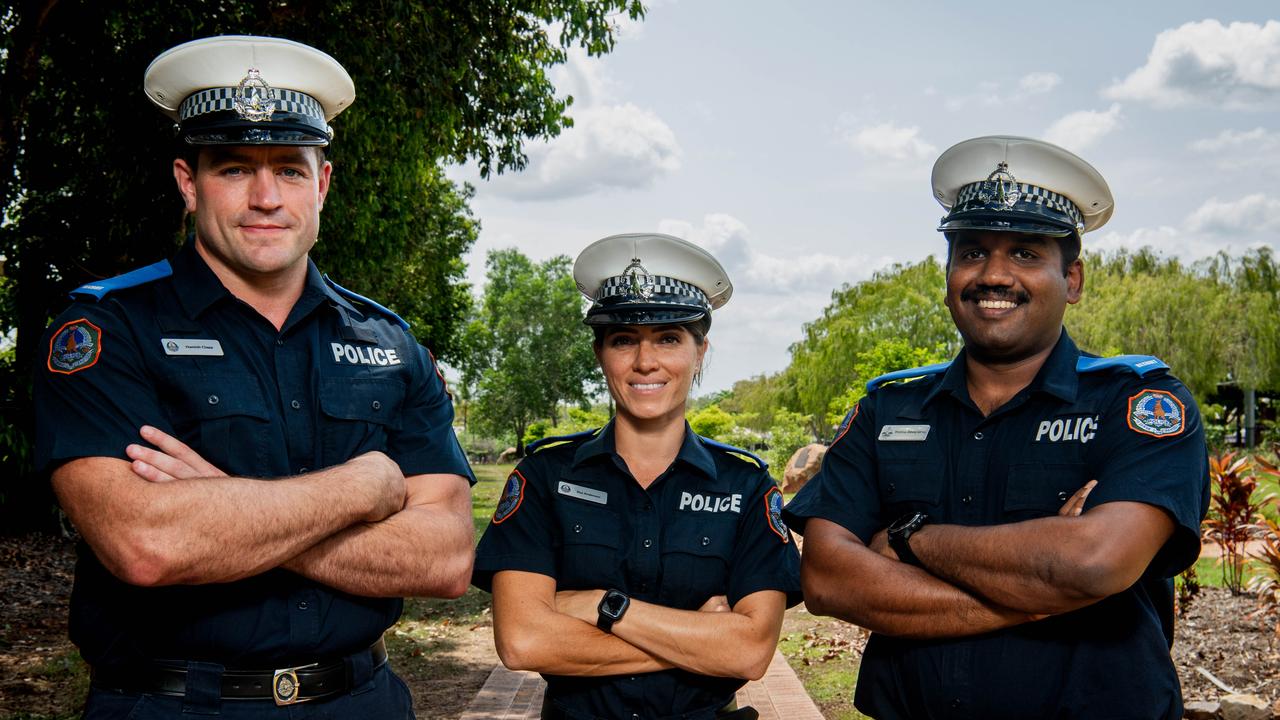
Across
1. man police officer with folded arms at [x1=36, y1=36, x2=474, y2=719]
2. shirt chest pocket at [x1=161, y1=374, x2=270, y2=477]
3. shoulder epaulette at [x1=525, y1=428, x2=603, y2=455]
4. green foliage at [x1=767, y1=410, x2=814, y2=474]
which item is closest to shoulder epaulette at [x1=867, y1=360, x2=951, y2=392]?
shoulder epaulette at [x1=525, y1=428, x2=603, y2=455]

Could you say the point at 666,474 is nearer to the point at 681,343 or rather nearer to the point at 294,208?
the point at 681,343

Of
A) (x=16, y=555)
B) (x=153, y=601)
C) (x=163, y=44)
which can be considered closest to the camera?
(x=153, y=601)

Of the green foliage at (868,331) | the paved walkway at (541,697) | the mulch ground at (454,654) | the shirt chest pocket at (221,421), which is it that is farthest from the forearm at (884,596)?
the green foliage at (868,331)

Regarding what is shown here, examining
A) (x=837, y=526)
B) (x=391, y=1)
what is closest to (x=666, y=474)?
(x=837, y=526)

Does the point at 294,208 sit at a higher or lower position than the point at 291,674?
higher

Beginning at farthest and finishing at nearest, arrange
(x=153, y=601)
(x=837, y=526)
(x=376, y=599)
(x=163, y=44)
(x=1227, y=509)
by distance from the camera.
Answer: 1. (x=163, y=44)
2. (x=1227, y=509)
3. (x=837, y=526)
4. (x=376, y=599)
5. (x=153, y=601)

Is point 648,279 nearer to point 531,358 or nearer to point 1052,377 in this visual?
point 1052,377

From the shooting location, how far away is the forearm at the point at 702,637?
2.94 meters

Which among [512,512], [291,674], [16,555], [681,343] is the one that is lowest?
[16,555]

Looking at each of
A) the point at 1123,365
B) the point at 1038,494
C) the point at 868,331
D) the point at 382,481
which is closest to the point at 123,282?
the point at 382,481

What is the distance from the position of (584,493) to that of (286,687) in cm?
106

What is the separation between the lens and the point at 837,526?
311 centimetres

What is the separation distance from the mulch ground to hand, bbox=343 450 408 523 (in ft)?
14.8

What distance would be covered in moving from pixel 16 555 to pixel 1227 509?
1341 centimetres
